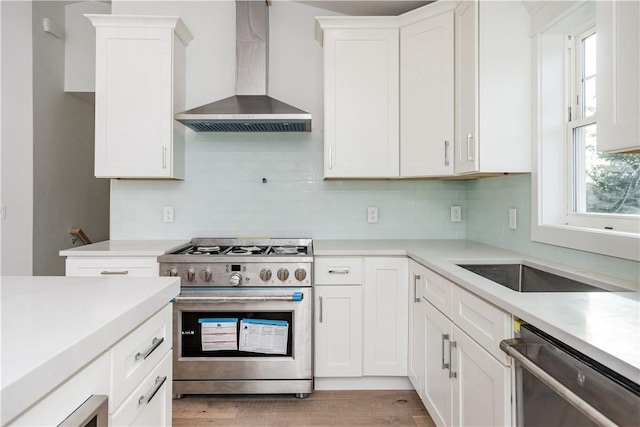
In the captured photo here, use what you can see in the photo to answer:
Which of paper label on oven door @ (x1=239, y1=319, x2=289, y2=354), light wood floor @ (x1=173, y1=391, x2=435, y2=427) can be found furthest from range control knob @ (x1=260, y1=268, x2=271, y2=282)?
light wood floor @ (x1=173, y1=391, x2=435, y2=427)

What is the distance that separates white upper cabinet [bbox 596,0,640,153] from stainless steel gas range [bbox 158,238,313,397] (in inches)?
61.6

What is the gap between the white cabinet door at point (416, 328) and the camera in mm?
2102

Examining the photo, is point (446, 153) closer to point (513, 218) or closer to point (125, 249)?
point (513, 218)

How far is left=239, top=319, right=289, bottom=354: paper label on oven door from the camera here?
2242 mm

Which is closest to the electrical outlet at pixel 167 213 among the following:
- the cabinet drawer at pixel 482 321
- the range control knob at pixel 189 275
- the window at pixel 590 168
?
the range control knob at pixel 189 275

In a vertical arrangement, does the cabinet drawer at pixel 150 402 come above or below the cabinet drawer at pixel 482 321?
A: below

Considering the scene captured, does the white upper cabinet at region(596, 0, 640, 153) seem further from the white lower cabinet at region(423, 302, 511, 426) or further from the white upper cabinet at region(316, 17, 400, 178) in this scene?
the white upper cabinet at region(316, 17, 400, 178)

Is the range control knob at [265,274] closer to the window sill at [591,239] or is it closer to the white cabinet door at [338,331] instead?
the white cabinet door at [338,331]

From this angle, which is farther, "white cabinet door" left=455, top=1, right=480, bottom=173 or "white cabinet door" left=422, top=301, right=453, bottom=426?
"white cabinet door" left=455, top=1, right=480, bottom=173

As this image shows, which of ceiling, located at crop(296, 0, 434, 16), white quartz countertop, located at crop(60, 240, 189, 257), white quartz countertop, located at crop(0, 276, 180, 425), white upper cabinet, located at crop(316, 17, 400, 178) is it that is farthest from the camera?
ceiling, located at crop(296, 0, 434, 16)

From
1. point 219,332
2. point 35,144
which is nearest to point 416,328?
point 219,332

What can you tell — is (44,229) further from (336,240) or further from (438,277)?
(438,277)

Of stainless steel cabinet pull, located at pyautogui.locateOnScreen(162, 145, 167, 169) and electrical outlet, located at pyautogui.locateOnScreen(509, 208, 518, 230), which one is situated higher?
stainless steel cabinet pull, located at pyautogui.locateOnScreen(162, 145, 167, 169)

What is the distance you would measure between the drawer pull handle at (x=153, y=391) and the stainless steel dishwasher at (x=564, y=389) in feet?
3.32
